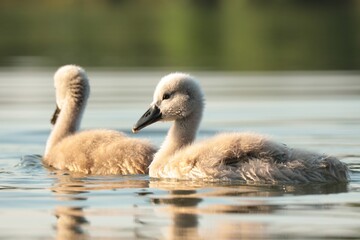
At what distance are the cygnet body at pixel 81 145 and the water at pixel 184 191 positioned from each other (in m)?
0.29

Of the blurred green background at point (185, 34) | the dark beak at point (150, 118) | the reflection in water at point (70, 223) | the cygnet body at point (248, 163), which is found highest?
the blurred green background at point (185, 34)

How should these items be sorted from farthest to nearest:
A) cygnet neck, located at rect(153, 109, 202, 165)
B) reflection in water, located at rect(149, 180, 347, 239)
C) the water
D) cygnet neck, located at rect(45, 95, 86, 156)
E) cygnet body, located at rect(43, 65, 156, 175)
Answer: cygnet neck, located at rect(45, 95, 86, 156)
cygnet body, located at rect(43, 65, 156, 175)
cygnet neck, located at rect(153, 109, 202, 165)
the water
reflection in water, located at rect(149, 180, 347, 239)

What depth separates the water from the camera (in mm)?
9852

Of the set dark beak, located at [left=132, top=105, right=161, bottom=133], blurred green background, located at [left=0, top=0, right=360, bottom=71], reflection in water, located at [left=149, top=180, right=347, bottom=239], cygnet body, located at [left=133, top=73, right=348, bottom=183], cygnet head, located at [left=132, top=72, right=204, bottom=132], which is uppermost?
blurred green background, located at [left=0, top=0, right=360, bottom=71]

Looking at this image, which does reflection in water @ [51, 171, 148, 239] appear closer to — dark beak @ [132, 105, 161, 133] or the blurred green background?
dark beak @ [132, 105, 161, 133]

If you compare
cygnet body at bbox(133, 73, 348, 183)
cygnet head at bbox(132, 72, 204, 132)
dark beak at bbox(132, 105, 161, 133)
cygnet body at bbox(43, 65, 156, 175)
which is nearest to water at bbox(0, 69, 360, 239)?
cygnet body at bbox(133, 73, 348, 183)

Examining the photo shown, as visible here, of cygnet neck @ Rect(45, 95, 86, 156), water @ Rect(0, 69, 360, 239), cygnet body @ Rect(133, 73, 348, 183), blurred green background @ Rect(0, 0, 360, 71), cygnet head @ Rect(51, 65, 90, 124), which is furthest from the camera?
blurred green background @ Rect(0, 0, 360, 71)

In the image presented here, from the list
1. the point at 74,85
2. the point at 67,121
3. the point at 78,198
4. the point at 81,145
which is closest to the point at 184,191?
the point at 78,198

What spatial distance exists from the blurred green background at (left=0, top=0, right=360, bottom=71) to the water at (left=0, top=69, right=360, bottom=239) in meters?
9.39

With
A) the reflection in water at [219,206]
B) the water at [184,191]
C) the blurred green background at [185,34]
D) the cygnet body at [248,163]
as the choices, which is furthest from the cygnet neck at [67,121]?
the blurred green background at [185,34]

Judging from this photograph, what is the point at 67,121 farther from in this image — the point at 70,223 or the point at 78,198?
the point at 70,223

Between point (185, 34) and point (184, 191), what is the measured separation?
3443 centimetres

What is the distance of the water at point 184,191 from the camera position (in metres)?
9.85

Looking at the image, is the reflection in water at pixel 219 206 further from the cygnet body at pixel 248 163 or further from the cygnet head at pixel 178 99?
the cygnet head at pixel 178 99
